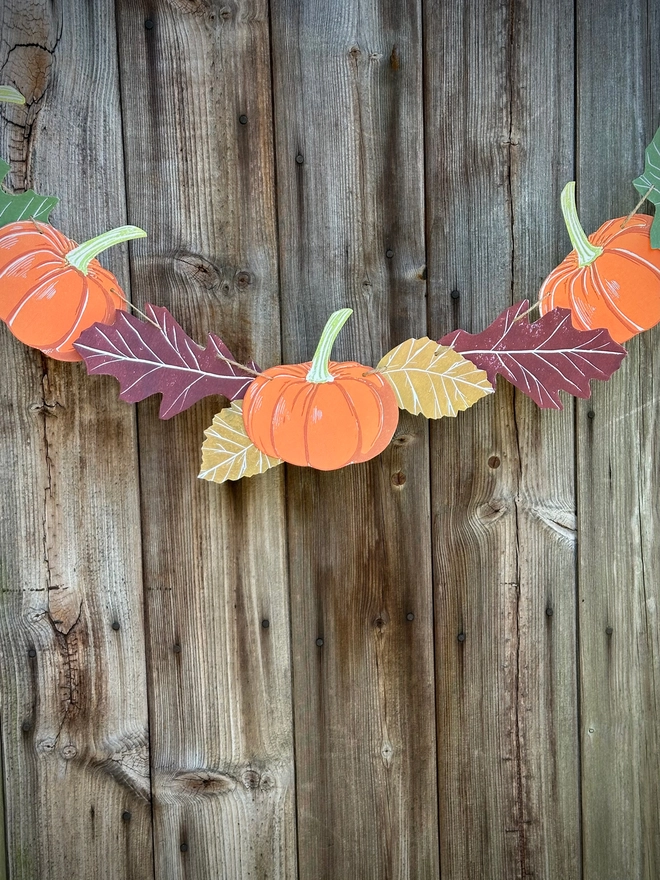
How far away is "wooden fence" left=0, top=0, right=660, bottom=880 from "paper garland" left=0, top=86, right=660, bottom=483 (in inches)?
4.3

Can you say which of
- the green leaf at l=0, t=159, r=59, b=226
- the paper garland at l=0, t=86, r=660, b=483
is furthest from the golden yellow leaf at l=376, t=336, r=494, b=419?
the green leaf at l=0, t=159, r=59, b=226

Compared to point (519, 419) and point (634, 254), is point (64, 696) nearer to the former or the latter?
point (519, 419)

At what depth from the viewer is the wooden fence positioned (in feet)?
3.16

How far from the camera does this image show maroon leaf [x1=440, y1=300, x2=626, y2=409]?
0.86m

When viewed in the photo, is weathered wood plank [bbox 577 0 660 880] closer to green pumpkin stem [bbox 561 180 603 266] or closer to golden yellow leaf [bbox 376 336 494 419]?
green pumpkin stem [bbox 561 180 603 266]

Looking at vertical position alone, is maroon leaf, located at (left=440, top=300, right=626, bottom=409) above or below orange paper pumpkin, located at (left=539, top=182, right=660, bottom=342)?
below

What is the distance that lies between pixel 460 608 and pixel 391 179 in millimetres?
685

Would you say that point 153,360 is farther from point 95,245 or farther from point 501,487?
point 501,487

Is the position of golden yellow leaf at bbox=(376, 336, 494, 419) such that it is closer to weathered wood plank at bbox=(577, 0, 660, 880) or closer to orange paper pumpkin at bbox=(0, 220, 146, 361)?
weathered wood plank at bbox=(577, 0, 660, 880)

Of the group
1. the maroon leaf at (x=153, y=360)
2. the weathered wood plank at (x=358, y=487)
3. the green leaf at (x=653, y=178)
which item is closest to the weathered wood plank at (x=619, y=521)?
the green leaf at (x=653, y=178)

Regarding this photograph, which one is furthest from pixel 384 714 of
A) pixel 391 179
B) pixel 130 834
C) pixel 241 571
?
pixel 391 179

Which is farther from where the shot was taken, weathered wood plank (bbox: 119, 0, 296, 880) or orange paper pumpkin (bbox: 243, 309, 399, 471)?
weathered wood plank (bbox: 119, 0, 296, 880)

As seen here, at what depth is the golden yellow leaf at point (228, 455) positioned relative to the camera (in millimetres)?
899

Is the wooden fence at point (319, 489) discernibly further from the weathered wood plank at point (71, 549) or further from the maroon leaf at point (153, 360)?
the maroon leaf at point (153, 360)
